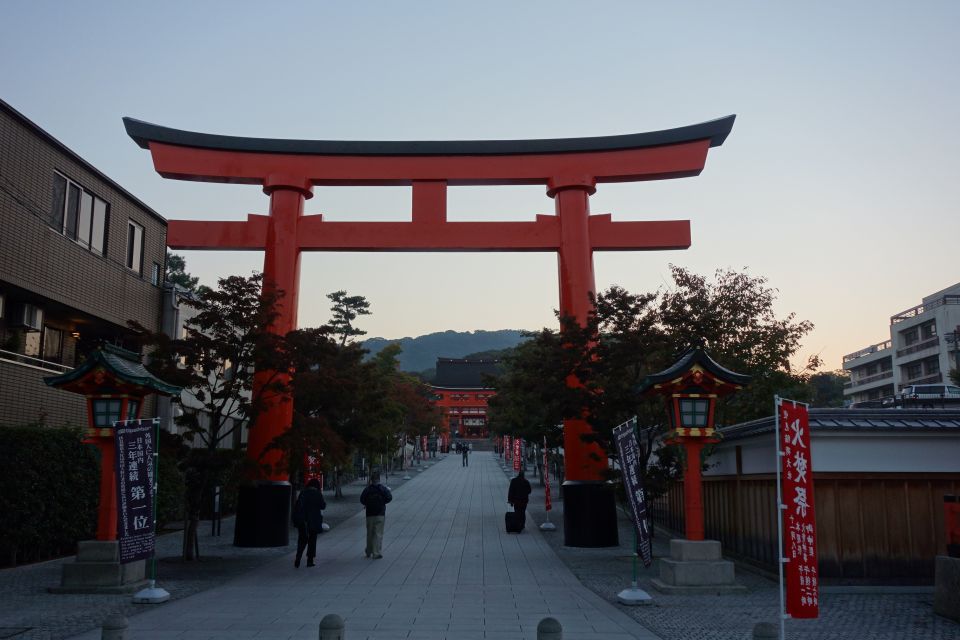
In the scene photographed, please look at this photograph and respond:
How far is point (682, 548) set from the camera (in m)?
12.7

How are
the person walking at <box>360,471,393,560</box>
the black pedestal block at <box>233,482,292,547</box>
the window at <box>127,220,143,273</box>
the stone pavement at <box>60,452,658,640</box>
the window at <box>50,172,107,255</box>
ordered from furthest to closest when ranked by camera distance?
the window at <box>127,220,143,273</box> < the window at <box>50,172,107,255</box> < the black pedestal block at <box>233,482,292,547</box> < the person walking at <box>360,471,393,560</box> < the stone pavement at <box>60,452,658,640</box>

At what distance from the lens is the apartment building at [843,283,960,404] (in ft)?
196

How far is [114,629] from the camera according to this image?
711cm

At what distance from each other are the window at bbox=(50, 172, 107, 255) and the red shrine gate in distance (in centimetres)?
212

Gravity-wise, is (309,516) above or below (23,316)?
below

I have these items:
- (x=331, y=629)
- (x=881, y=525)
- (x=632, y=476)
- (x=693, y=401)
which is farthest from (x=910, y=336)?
(x=331, y=629)

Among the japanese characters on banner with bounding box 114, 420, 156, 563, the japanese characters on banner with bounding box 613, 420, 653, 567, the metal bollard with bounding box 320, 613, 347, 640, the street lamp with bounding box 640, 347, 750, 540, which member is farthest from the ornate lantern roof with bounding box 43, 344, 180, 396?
the street lamp with bounding box 640, 347, 750, 540

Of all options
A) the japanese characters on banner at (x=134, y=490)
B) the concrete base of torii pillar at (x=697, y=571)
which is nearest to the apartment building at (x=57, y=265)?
the japanese characters on banner at (x=134, y=490)

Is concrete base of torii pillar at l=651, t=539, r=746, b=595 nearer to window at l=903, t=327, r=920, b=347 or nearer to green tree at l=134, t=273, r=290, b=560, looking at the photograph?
green tree at l=134, t=273, r=290, b=560

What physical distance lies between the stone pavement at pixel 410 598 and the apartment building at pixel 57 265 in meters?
6.69

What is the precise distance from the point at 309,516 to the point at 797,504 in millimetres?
9336

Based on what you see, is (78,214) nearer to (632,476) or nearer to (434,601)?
(434,601)

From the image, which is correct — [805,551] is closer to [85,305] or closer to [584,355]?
[584,355]

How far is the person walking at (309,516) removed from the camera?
14.9 m
